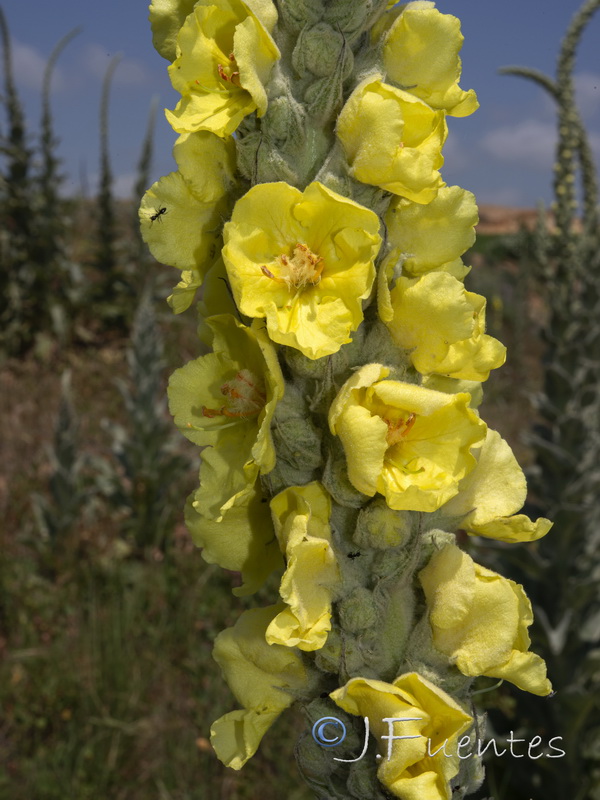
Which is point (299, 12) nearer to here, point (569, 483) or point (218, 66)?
point (218, 66)

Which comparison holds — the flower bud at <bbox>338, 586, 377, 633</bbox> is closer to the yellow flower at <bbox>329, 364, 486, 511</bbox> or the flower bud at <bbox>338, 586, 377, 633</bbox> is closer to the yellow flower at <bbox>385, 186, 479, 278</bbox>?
the yellow flower at <bbox>329, 364, 486, 511</bbox>

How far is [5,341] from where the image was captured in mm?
10805

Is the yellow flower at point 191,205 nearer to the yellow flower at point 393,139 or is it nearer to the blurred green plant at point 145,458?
the yellow flower at point 393,139

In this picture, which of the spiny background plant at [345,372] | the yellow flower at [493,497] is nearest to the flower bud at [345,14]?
the spiny background plant at [345,372]

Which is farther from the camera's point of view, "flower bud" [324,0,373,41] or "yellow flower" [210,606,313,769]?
"yellow flower" [210,606,313,769]

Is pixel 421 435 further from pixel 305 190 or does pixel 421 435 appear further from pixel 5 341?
pixel 5 341

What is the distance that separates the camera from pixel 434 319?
1.27 metres

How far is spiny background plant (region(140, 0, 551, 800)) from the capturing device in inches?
48.1

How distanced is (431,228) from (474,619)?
72 cm

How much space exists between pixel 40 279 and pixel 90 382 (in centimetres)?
221

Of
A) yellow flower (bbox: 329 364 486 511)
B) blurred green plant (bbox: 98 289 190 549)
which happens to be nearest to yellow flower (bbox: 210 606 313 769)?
yellow flower (bbox: 329 364 486 511)

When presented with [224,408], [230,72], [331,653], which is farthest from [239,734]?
[230,72]

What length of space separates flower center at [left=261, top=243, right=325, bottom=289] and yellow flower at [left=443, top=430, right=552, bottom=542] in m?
0.46

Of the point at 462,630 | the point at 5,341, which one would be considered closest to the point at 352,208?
the point at 462,630
